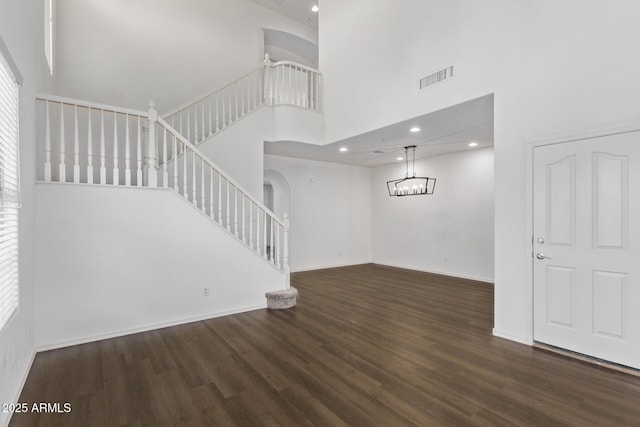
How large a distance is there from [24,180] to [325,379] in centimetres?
308

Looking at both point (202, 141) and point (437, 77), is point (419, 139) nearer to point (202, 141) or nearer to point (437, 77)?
point (437, 77)

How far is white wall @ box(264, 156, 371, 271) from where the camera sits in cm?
760

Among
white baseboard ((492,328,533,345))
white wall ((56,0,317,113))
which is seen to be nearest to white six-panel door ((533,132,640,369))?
white baseboard ((492,328,533,345))

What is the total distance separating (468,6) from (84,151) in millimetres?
6036

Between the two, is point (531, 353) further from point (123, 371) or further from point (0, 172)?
point (0, 172)

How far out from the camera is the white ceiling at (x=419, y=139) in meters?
4.27

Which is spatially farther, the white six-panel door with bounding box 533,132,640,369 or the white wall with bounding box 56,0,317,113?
the white wall with bounding box 56,0,317,113

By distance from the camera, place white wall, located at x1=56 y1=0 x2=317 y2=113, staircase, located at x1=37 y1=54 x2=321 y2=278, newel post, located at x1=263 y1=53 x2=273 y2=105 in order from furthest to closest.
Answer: newel post, located at x1=263 y1=53 x2=273 y2=105 → white wall, located at x1=56 y1=0 x2=317 y2=113 → staircase, located at x1=37 y1=54 x2=321 y2=278

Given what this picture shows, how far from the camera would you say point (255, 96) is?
19.5ft

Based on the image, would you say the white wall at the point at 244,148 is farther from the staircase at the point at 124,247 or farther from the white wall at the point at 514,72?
the white wall at the point at 514,72

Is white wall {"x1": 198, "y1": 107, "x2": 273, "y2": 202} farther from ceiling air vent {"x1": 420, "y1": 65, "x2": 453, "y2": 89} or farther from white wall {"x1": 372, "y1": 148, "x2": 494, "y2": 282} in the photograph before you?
white wall {"x1": 372, "y1": 148, "x2": 494, "y2": 282}

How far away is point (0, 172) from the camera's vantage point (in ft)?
6.30

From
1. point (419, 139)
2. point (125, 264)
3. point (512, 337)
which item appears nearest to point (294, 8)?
point (419, 139)

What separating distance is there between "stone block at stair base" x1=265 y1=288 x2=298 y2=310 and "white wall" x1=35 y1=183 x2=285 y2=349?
0.30m
